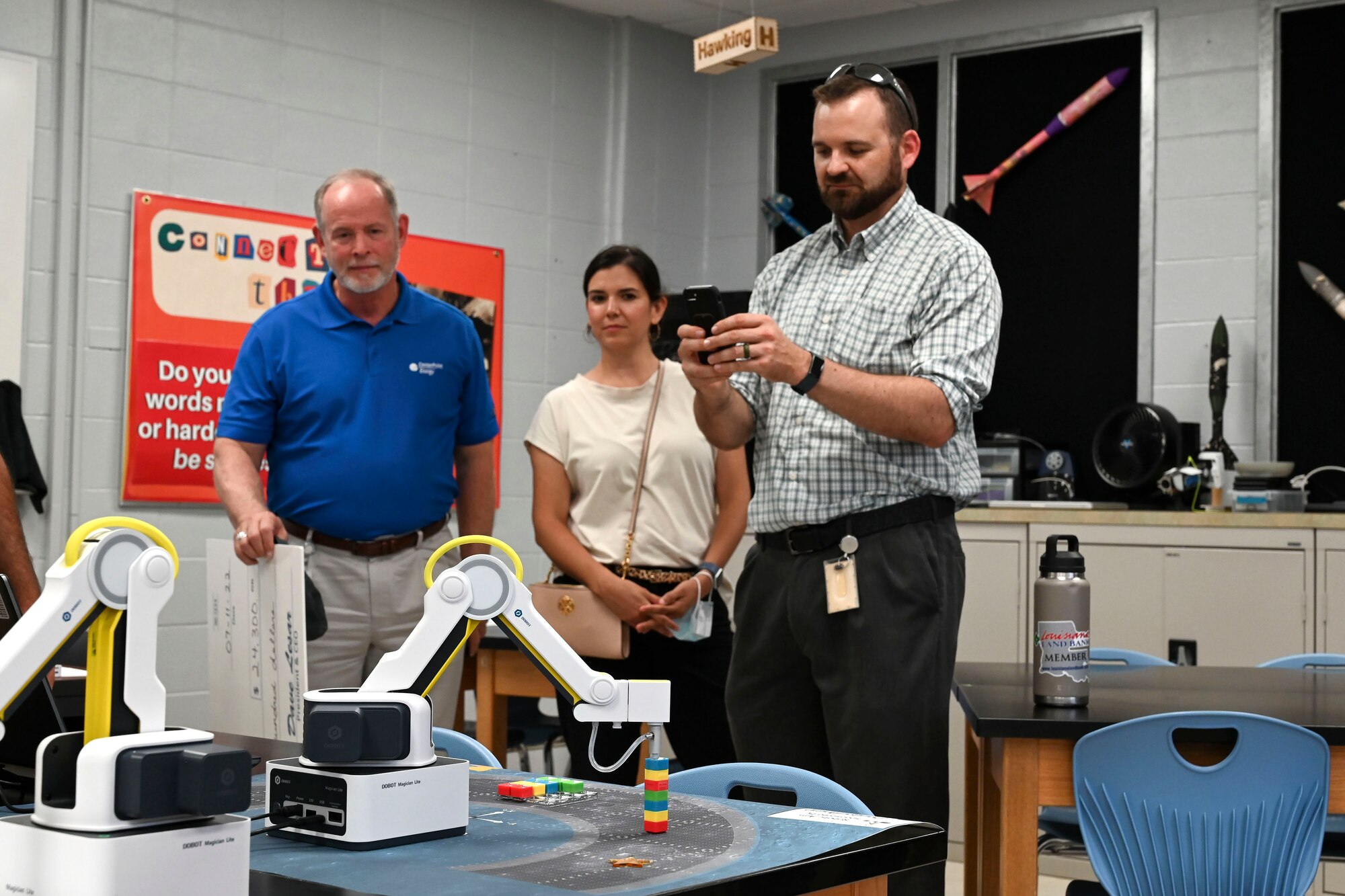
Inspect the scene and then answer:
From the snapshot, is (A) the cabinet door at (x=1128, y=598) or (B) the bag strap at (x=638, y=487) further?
(A) the cabinet door at (x=1128, y=598)

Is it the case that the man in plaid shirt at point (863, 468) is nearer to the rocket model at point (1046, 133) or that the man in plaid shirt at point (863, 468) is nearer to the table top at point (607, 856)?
the table top at point (607, 856)

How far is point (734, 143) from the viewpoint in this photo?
21.7 ft

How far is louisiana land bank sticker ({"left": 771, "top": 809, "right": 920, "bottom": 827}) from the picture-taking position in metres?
1.58

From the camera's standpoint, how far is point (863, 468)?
2486mm

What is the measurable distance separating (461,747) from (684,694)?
4.21ft

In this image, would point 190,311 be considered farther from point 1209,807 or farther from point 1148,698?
point 1209,807

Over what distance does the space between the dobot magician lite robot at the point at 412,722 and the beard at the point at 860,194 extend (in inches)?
48.8

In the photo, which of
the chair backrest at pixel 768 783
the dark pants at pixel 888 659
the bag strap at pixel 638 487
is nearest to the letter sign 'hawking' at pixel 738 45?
the bag strap at pixel 638 487

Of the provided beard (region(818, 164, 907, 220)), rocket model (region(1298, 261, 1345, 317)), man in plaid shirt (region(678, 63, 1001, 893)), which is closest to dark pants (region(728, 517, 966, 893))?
man in plaid shirt (region(678, 63, 1001, 893))

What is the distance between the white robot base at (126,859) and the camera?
1.09 meters

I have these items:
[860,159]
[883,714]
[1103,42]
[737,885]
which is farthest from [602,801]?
[1103,42]

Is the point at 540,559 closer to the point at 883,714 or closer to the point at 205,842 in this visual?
the point at 883,714

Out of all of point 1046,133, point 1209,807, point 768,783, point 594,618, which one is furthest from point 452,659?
point 1046,133

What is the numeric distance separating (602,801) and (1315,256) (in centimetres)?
436
